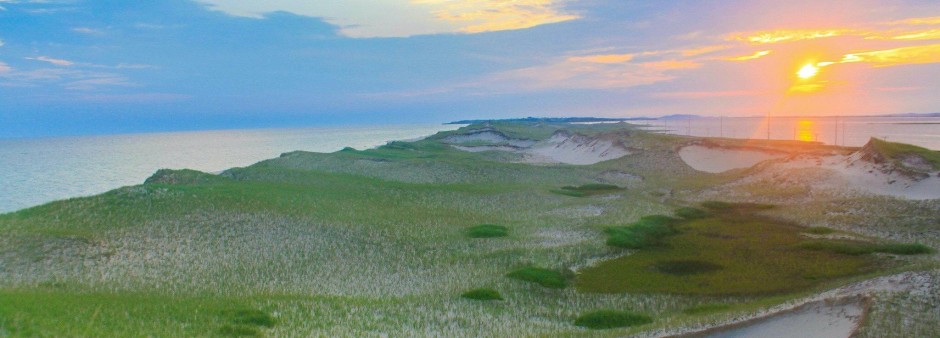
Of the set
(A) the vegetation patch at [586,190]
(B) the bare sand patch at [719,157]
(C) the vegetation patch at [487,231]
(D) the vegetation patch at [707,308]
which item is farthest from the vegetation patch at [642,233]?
(B) the bare sand patch at [719,157]

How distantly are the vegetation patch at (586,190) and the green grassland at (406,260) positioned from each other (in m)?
4.38

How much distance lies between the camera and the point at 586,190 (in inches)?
1838

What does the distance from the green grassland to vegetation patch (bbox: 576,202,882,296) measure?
0.10 m

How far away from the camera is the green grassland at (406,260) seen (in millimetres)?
16156

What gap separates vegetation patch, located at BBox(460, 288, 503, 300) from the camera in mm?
19239

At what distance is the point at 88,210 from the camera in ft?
90.4

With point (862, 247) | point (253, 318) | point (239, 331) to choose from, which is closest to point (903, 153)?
point (862, 247)

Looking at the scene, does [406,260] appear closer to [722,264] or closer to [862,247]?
[722,264]

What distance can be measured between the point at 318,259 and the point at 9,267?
9986 mm

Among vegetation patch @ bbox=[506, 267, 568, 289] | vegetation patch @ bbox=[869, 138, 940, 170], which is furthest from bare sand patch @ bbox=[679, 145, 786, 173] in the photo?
vegetation patch @ bbox=[506, 267, 568, 289]

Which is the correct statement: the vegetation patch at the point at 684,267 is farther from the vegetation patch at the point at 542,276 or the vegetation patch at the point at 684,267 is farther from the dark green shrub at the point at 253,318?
A: the dark green shrub at the point at 253,318

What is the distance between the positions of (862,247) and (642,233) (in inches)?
337

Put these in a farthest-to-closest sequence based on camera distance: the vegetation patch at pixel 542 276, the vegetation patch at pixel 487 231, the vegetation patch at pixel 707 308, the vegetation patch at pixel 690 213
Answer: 1. the vegetation patch at pixel 690 213
2. the vegetation patch at pixel 487 231
3. the vegetation patch at pixel 542 276
4. the vegetation patch at pixel 707 308

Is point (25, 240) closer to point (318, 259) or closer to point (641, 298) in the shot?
point (318, 259)
